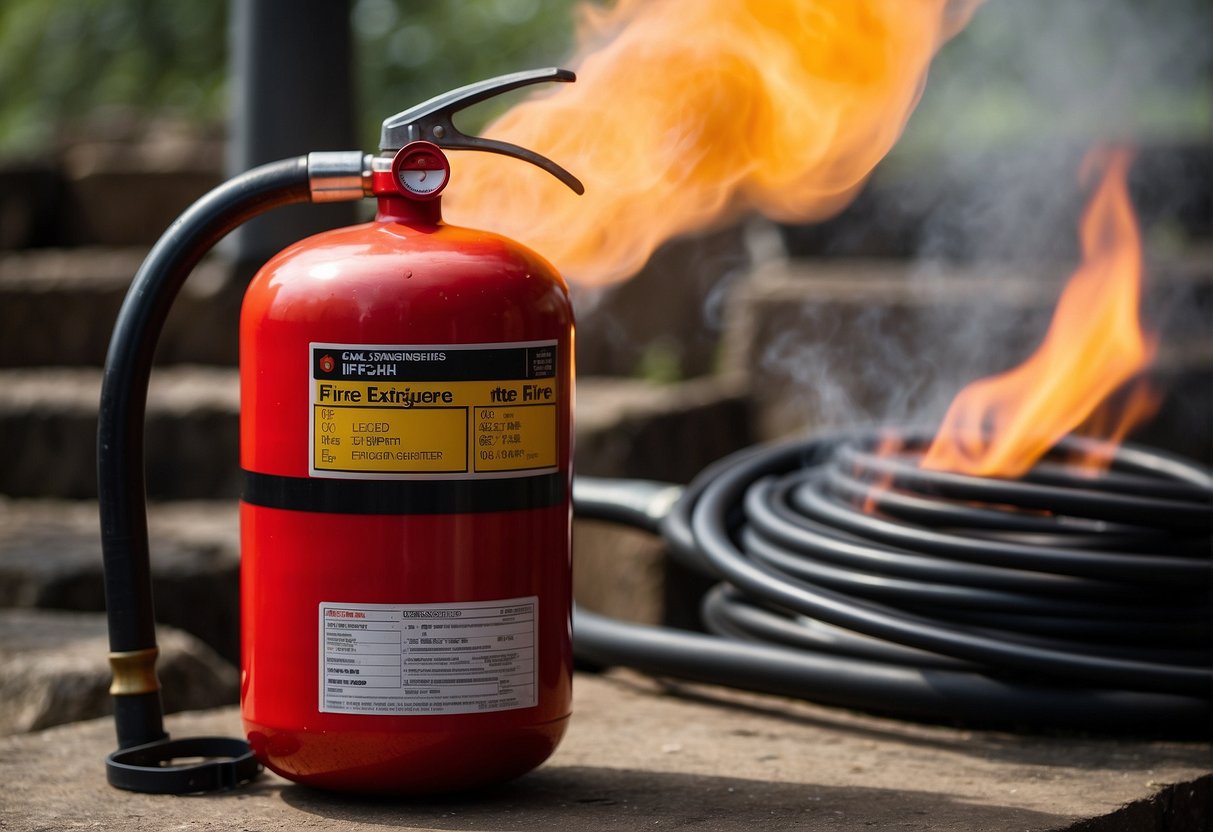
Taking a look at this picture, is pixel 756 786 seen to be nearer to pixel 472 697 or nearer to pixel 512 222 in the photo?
pixel 472 697

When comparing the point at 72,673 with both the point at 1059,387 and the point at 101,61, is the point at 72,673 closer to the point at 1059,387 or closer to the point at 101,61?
the point at 1059,387

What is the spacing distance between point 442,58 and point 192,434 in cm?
591

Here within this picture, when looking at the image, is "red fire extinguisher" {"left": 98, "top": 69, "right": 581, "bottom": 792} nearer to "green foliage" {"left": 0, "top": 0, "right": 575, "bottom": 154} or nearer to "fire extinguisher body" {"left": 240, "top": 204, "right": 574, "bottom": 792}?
"fire extinguisher body" {"left": 240, "top": 204, "right": 574, "bottom": 792}

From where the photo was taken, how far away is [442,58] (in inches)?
368

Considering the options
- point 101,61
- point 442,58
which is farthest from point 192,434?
point 101,61

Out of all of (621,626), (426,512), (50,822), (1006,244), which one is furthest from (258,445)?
(1006,244)

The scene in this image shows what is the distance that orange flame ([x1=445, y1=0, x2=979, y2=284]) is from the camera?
86.4 inches

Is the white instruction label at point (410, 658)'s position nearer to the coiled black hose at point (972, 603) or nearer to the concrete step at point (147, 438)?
the coiled black hose at point (972, 603)

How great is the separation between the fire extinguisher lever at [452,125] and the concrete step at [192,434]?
6.26 feet

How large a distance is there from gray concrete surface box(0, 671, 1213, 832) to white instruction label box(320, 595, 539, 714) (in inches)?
5.3

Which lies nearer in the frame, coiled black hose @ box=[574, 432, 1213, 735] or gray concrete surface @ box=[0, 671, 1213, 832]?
gray concrete surface @ box=[0, 671, 1213, 832]

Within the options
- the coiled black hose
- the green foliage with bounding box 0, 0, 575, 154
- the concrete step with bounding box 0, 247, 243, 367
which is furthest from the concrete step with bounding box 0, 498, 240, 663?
the green foliage with bounding box 0, 0, 575, 154

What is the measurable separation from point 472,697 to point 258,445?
382mm

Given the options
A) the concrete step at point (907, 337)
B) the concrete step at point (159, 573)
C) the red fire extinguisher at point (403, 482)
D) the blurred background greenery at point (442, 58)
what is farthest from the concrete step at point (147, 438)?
the blurred background greenery at point (442, 58)
